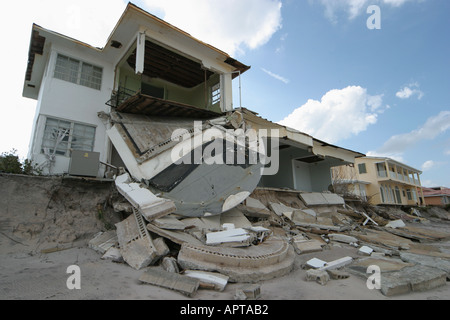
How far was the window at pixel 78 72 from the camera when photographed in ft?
27.5

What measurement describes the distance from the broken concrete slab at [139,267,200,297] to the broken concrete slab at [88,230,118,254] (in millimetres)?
1694

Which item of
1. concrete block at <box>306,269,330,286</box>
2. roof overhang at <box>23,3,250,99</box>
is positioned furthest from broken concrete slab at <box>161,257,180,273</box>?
roof overhang at <box>23,3,250,99</box>

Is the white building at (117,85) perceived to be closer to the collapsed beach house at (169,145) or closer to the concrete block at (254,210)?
the collapsed beach house at (169,145)

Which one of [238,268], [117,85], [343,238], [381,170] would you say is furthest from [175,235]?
[381,170]

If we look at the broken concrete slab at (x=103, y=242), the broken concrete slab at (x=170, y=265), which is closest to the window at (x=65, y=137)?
the broken concrete slab at (x=103, y=242)

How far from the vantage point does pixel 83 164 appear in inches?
245

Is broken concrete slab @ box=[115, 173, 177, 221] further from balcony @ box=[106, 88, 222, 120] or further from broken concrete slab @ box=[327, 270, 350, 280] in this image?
balcony @ box=[106, 88, 222, 120]

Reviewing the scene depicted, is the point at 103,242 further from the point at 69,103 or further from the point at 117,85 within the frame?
the point at 117,85

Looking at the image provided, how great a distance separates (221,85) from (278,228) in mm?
7113

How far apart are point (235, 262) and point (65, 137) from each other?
7.53 m

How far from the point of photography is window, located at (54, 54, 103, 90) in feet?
27.5
